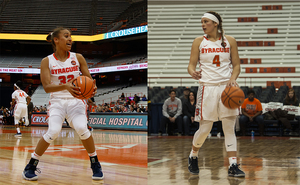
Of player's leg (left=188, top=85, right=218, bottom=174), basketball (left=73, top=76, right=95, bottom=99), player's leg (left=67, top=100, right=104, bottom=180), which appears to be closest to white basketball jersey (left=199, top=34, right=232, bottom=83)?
player's leg (left=188, top=85, right=218, bottom=174)

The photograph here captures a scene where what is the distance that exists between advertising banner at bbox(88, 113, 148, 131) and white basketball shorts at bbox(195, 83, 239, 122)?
8496 millimetres

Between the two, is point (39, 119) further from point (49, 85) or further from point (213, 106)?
point (213, 106)

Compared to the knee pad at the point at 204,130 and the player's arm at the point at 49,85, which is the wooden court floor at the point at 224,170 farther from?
the player's arm at the point at 49,85

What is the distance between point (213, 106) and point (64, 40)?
64.6 inches

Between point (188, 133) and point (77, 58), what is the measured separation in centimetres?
626

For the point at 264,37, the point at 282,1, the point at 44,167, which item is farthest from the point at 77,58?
the point at 282,1

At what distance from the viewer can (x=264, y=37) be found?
1858 cm

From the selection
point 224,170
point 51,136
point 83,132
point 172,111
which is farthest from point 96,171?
point 172,111

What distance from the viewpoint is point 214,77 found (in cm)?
329

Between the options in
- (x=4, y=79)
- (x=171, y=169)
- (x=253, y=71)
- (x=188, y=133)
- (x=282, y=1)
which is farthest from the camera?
(x=4, y=79)

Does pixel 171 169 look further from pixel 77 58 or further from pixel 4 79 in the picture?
pixel 4 79

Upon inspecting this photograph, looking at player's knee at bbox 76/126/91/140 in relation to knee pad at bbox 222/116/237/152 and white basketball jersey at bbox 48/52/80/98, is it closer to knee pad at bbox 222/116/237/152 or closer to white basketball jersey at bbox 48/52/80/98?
white basketball jersey at bbox 48/52/80/98

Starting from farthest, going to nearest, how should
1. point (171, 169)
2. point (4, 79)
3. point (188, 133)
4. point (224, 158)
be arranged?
point (4, 79) < point (188, 133) < point (224, 158) < point (171, 169)

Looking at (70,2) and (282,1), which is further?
(70,2)
